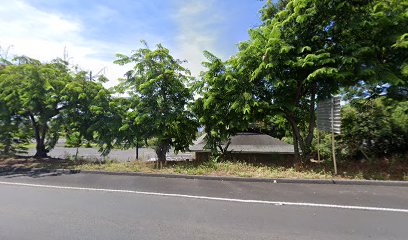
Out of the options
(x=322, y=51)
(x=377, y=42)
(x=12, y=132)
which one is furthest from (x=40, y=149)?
(x=377, y=42)

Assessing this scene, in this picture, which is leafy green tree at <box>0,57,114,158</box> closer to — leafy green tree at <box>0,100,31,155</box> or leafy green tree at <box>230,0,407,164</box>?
leafy green tree at <box>0,100,31,155</box>

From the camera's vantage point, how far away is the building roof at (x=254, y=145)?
1406 centimetres

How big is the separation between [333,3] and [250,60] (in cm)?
313

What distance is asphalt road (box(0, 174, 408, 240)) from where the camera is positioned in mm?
4188

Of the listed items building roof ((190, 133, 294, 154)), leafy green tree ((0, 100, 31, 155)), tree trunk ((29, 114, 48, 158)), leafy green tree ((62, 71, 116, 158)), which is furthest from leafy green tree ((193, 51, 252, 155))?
leafy green tree ((0, 100, 31, 155))

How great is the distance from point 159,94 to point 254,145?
6989mm

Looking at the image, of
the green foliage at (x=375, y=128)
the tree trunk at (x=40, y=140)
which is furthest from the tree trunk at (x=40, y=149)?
the green foliage at (x=375, y=128)

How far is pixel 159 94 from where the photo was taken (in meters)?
11.0

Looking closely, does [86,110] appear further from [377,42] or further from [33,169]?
[377,42]

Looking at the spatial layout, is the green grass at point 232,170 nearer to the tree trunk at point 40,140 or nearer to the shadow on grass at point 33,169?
the shadow on grass at point 33,169

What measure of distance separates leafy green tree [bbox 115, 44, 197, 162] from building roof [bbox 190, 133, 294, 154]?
288 centimetres

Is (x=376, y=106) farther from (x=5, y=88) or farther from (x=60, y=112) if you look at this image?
(x=5, y=88)

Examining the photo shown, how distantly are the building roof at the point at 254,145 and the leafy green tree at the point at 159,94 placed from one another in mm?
2883

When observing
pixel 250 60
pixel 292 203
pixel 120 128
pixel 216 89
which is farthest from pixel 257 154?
pixel 292 203
